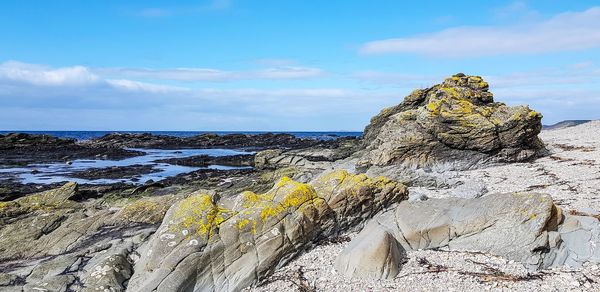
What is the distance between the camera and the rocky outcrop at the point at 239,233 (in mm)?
9523

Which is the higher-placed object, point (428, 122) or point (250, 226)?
point (428, 122)

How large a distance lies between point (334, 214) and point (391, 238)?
2.18m

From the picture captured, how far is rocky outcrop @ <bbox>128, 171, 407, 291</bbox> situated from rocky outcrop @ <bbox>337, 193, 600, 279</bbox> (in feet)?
3.61

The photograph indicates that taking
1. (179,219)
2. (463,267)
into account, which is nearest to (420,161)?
(463,267)

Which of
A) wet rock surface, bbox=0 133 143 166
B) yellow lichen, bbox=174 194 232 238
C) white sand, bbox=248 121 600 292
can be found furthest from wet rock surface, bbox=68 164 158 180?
white sand, bbox=248 121 600 292

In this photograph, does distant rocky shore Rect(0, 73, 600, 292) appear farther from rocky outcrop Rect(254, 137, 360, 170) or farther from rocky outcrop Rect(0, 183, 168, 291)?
rocky outcrop Rect(254, 137, 360, 170)

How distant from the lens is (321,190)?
1250 cm

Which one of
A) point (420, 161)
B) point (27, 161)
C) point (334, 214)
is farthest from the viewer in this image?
point (27, 161)

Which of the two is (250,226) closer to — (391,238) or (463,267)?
(391,238)

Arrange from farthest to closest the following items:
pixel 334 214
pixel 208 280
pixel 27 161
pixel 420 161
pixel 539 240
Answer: pixel 27 161 < pixel 420 161 < pixel 334 214 < pixel 539 240 < pixel 208 280

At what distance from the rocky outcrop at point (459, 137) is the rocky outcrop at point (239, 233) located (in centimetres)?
1460

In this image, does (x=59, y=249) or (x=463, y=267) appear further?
(x=59, y=249)

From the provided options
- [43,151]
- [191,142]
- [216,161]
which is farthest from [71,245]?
[191,142]

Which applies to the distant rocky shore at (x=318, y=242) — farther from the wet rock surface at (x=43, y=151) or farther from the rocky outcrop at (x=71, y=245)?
the wet rock surface at (x=43, y=151)
